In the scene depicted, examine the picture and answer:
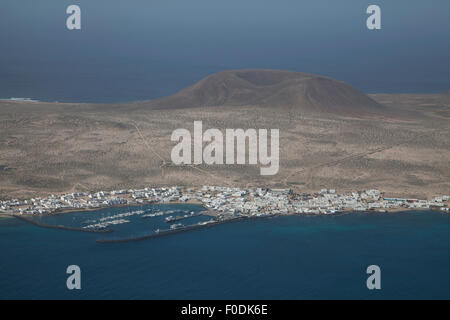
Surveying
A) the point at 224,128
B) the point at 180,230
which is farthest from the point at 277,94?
the point at 180,230

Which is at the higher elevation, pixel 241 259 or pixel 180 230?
pixel 180 230

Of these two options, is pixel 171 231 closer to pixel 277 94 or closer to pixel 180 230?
pixel 180 230

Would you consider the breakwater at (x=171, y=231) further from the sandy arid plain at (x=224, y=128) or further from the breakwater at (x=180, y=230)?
the sandy arid plain at (x=224, y=128)

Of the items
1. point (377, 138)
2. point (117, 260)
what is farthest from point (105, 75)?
point (117, 260)

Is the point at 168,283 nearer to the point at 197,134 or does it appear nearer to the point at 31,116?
the point at 197,134

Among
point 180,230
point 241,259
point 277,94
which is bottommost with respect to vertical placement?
point 241,259

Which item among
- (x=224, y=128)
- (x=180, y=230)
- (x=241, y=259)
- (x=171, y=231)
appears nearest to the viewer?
(x=241, y=259)
